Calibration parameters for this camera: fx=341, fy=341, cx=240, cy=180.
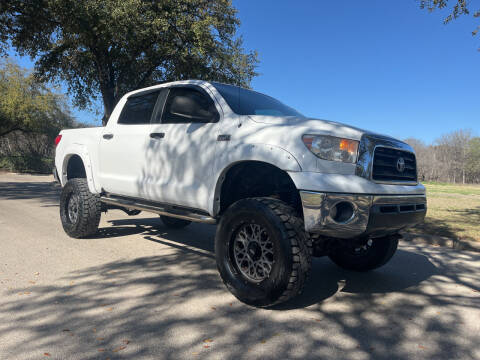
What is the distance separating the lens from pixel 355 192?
2709 mm

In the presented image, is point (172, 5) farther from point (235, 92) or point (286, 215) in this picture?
point (286, 215)

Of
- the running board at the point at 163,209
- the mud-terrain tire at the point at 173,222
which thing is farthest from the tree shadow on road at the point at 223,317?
the mud-terrain tire at the point at 173,222

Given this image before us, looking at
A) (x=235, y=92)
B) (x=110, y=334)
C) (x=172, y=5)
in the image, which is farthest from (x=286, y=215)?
(x=172, y=5)

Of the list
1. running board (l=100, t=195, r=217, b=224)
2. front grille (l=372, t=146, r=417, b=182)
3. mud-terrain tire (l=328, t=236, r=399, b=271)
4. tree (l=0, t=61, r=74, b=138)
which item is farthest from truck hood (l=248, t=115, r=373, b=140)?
tree (l=0, t=61, r=74, b=138)

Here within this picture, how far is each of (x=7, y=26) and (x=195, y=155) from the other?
11873 millimetres

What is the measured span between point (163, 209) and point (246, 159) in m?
1.37

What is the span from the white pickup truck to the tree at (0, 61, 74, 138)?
27.6 meters

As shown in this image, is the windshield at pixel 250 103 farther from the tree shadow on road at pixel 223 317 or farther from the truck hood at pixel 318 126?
the tree shadow on road at pixel 223 317

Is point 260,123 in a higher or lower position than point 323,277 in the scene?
higher

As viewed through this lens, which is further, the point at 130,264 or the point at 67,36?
the point at 67,36

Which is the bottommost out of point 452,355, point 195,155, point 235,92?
point 452,355

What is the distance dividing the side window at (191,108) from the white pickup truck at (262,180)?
0.6 inches

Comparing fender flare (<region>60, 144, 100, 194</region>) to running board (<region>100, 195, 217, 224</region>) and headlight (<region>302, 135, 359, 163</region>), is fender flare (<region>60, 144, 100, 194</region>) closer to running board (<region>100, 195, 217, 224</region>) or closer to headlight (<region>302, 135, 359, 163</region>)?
running board (<region>100, 195, 217, 224</region>)

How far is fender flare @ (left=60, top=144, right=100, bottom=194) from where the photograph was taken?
202 inches
